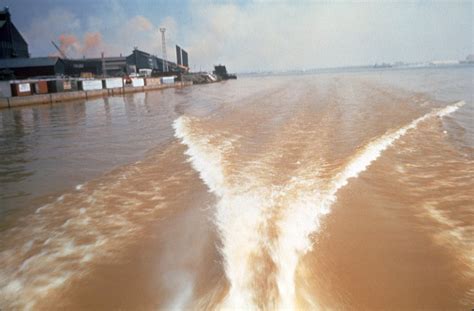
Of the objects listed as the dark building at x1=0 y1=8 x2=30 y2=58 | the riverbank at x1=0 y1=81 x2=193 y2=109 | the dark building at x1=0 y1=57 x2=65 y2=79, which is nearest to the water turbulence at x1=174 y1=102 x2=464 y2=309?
the riverbank at x1=0 y1=81 x2=193 y2=109

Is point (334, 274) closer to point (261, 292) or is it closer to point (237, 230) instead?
point (261, 292)

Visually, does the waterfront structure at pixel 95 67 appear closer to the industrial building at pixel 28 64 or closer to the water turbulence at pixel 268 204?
the industrial building at pixel 28 64

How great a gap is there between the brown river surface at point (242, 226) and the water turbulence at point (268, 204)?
0.9 inches

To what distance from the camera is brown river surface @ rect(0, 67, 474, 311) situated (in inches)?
124

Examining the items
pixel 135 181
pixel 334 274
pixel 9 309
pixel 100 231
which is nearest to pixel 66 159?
pixel 135 181

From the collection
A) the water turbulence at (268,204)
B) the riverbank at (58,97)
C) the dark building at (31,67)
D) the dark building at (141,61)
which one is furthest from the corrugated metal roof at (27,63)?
the water turbulence at (268,204)

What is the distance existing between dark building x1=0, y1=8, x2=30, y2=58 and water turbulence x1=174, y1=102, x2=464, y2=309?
51704 mm

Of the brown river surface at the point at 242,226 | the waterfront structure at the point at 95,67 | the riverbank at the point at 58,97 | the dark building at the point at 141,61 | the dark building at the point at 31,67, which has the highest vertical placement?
the dark building at the point at 141,61

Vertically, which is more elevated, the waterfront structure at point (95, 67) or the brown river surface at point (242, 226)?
the waterfront structure at point (95, 67)

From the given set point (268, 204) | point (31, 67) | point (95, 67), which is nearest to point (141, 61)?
point (95, 67)

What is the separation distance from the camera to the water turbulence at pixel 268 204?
3.24 meters

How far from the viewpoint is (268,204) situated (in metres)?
4.98

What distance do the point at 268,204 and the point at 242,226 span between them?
792 millimetres

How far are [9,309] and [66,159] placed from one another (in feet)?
19.1
